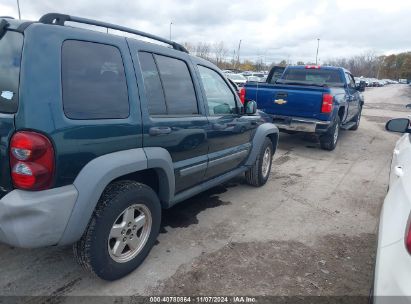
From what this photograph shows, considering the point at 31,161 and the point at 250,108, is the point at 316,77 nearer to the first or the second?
the point at 250,108

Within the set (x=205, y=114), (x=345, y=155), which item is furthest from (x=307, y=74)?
(x=205, y=114)

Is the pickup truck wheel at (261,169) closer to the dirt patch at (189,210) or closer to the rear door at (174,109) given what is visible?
the dirt patch at (189,210)

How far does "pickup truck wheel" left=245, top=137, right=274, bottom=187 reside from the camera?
5078 millimetres

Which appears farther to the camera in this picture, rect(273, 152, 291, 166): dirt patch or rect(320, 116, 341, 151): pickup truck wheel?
rect(320, 116, 341, 151): pickup truck wheel

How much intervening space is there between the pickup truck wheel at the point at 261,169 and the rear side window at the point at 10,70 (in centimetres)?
351

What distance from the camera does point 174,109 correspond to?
3.18 m

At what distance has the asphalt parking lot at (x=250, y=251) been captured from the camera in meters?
2.79

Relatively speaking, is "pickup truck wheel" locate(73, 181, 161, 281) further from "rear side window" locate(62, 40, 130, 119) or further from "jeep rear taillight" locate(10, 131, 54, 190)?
"rear side window" locate(62, 40, 130, 119)

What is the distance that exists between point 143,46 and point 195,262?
1.98 meters

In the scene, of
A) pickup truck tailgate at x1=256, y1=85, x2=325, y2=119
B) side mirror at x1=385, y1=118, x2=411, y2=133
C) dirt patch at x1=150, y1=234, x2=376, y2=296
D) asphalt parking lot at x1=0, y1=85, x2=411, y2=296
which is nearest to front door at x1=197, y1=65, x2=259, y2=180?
asphalt parking lot at x1=0, y1=85, x2=411, y2=296

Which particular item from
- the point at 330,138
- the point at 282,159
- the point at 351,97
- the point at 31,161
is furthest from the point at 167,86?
the point at 351,97

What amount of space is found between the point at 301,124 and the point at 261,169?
8.51ft

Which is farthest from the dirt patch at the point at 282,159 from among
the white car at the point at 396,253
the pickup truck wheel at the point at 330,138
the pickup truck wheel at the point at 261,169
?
the white car at the point at 396,253

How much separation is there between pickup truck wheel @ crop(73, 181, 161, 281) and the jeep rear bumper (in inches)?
11.8
